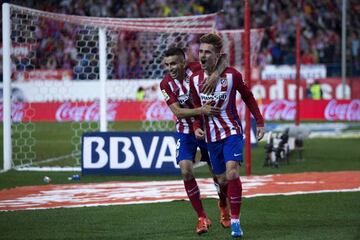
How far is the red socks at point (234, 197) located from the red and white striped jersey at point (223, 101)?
535 millimetres

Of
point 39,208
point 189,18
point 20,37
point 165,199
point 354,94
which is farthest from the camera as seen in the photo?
point 354,94

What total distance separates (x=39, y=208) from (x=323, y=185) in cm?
495

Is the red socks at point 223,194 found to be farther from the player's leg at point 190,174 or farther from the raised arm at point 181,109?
the raised arm at point 181,109

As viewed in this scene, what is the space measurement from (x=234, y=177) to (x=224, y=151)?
1.14 ft

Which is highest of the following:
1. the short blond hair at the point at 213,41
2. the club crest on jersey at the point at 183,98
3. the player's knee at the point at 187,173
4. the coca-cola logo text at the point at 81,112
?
the short blond hair at the point at 213,41

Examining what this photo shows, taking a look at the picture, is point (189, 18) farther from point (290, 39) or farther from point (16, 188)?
point (290, 39)

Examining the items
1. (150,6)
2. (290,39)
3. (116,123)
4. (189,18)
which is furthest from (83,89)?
(189,18)

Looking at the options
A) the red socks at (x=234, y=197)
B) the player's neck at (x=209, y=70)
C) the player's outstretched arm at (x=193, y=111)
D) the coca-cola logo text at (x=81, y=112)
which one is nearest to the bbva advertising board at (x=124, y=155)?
the player's outstretched arm at (x=193, y=111)

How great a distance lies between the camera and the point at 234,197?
375 inches

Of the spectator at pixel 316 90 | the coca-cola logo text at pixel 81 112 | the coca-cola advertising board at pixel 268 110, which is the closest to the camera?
the coca-cola logo text at pixel 81 112

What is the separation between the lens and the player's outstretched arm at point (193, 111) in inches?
381

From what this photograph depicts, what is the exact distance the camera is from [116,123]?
3416cm

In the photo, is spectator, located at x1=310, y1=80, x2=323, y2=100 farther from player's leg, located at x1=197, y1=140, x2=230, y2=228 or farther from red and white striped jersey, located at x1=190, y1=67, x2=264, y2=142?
red and white striped jersey, located at x1=190, y1=67, x2=264, y2=142

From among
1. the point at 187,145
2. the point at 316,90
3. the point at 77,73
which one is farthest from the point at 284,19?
the point at 187,145
